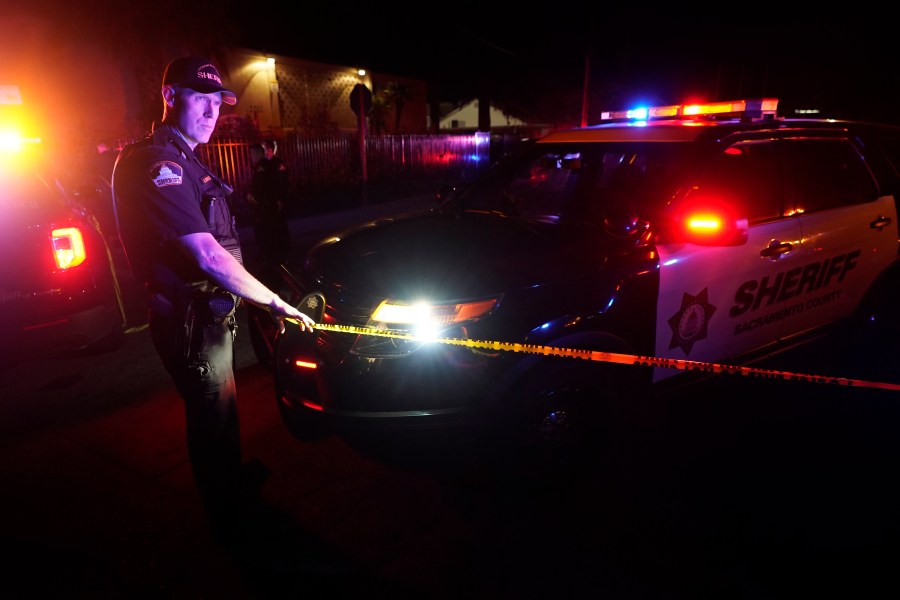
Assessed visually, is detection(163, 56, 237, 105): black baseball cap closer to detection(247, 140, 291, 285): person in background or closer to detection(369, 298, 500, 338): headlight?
detection(369, 298, 500, 338): headlight

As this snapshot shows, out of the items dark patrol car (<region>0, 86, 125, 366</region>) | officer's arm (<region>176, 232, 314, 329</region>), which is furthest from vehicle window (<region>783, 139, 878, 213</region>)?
dark patrol car (<region>0, 86, 125, 366</region>)

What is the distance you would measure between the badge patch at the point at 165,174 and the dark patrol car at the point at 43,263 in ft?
6.86

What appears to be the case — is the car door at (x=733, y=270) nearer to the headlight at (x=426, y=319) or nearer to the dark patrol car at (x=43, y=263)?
the headlight at (x=426, y=319)

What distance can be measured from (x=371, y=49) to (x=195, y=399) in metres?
28.4

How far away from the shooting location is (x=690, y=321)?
2.87 meters

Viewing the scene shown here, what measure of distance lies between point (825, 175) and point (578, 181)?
1.55m

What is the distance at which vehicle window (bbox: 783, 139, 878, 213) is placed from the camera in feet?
11.0

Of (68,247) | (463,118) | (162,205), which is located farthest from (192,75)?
(463,118)

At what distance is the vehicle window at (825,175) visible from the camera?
336cm

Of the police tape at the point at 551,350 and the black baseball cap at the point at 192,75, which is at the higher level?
the black baseball cap at the point at 192,75

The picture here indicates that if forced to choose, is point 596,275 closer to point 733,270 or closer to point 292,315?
point 733,270

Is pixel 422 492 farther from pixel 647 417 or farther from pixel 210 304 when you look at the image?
pixel 647 417

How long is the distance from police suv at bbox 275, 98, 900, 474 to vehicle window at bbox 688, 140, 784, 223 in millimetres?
12

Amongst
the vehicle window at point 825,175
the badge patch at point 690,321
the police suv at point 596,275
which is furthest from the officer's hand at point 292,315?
the vehicle window at point 825,175
